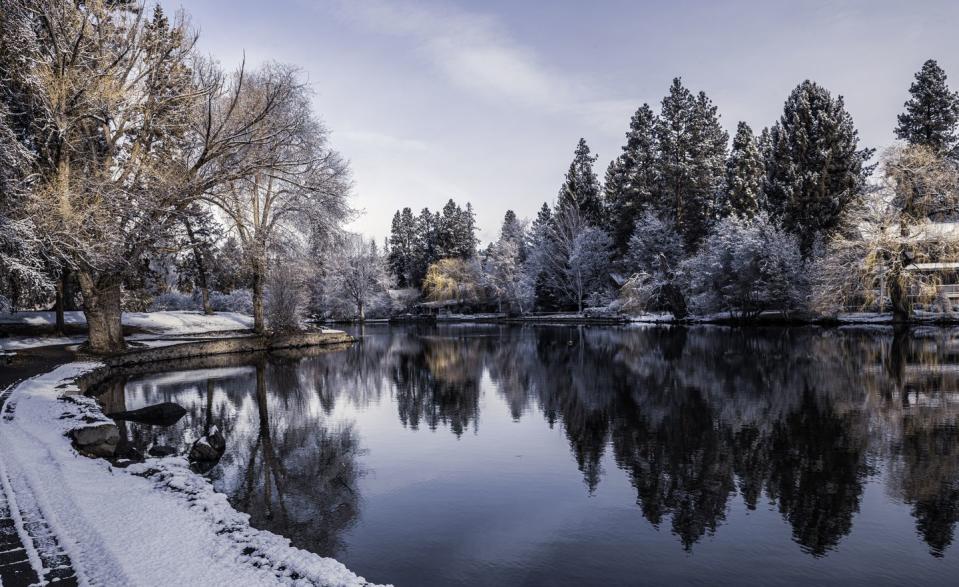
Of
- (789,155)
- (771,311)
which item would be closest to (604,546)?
(771,311)

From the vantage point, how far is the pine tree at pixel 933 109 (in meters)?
44.4

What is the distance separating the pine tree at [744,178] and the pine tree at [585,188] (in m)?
15.7

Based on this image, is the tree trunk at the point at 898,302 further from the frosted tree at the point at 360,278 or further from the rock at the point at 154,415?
the frosted tree at the point at 360,278

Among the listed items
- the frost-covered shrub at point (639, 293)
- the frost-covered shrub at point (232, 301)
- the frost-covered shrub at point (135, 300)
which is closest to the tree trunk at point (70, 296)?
the frost-covered shrub at point (135, 300)

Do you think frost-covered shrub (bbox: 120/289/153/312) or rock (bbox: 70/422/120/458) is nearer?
rock (bbox: 70/422/120/458)

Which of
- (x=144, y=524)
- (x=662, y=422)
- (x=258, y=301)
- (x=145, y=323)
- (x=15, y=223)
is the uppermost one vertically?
(x=15, y=223)

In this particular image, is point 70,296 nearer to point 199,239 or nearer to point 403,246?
point 199,239

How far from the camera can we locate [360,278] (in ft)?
234

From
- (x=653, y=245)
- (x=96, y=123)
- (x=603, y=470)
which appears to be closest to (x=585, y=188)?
(x=653, y=245)

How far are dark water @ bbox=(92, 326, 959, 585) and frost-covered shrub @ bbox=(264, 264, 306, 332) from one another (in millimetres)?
11699

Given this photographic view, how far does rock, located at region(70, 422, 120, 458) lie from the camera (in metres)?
8.32

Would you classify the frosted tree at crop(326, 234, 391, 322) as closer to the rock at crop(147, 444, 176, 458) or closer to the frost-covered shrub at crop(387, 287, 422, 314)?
the frost-covered shrub at crop(387, 287, 422, 314)

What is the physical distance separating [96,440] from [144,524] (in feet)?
12.4

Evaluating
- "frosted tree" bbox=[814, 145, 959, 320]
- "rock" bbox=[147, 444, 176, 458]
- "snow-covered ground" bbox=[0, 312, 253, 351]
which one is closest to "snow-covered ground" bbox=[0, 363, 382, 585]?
"rock" bbox=[147, 444, 176, 458]
